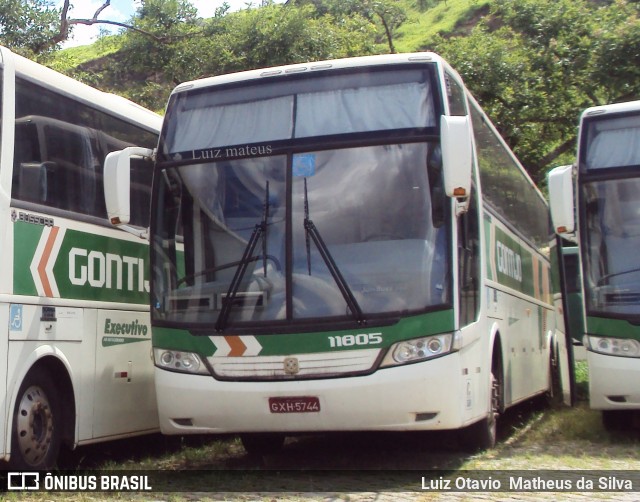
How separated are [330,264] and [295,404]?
3.58 feet

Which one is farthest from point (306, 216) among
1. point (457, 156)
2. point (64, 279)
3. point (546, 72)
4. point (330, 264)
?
point (546, 72)

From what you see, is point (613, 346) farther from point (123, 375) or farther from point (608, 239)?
point (123, 375)

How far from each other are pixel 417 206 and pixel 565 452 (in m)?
3.32

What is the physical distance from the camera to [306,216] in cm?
741

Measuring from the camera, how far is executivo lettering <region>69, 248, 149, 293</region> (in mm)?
7914

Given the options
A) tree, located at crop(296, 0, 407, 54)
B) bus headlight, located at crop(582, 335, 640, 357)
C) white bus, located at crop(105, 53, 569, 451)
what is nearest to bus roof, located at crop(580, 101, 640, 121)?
bus headlight, located at crop(582, 335, 640, 357)

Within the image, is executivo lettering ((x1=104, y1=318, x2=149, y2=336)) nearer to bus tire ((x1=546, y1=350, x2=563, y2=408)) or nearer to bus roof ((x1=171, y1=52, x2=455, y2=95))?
bus roof ((x1=171, y1=52, x2=455, y2=95))

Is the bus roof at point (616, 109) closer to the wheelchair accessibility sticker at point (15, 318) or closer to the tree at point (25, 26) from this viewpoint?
the wheelchair accessibility sticker at point (15, 318)

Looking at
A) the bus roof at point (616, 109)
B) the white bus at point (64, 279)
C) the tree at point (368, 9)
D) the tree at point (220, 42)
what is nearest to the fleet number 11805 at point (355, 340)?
the white bus at point (64, 279)

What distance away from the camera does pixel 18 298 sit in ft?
22.9

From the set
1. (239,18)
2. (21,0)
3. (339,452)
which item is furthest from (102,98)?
(239,18)

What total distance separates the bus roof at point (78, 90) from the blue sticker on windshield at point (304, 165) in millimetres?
2120

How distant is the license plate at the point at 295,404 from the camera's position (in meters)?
7.15

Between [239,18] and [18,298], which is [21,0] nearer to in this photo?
[239,18]
